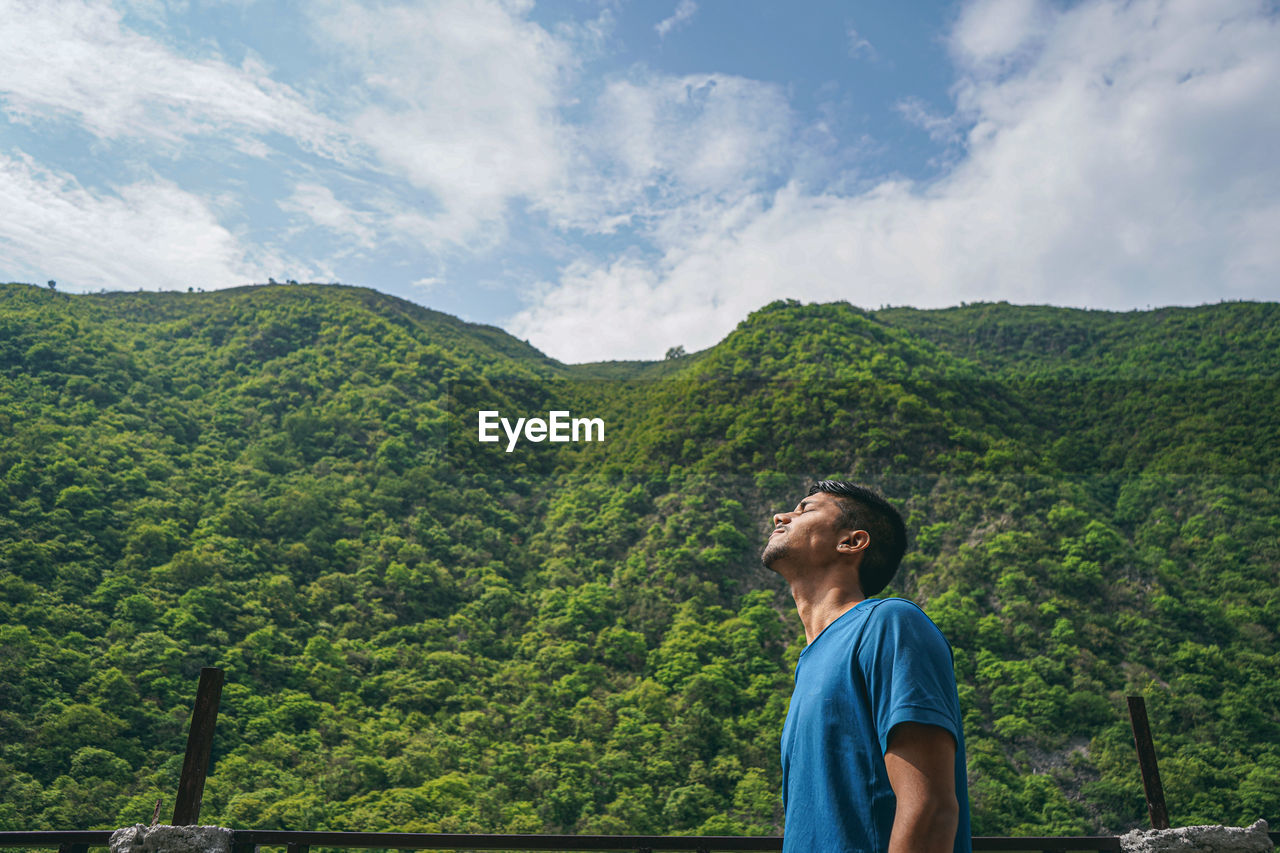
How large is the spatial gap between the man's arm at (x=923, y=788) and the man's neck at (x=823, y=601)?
0.34 metres

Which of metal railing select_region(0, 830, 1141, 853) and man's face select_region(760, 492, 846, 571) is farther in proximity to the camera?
metal railing select_region(0, 830, 1141, 853)

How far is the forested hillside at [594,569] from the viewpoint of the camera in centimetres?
1811

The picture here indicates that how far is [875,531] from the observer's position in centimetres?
138

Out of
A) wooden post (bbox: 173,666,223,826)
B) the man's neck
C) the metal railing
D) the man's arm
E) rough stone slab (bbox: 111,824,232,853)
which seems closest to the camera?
the man's arm

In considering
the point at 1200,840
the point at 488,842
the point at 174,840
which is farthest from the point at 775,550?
the point at 1200,840

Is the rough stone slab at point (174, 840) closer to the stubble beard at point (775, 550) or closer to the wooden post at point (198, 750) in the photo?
the wooden post at point (198, 750)

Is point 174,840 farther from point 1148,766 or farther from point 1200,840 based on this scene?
point 1200,840

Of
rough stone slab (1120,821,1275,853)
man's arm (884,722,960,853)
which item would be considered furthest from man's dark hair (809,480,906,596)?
rough stone slab (1120,821,1275,853)

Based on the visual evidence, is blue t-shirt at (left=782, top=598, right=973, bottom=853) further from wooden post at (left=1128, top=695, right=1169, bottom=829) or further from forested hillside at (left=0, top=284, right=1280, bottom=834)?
forested hillside at (left=0, top=284, right=1280, bottom=834)

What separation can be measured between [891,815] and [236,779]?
20176mm
